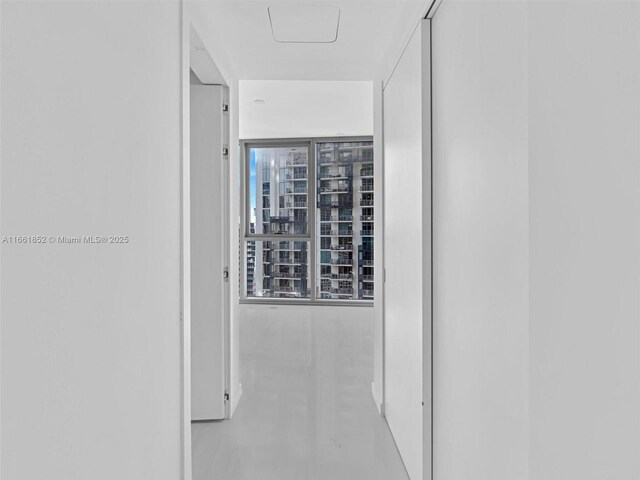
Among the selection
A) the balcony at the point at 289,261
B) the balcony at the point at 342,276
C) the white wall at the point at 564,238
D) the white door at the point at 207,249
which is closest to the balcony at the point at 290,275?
the balcony at the point at 289,261

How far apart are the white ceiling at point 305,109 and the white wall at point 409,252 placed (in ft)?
6.63

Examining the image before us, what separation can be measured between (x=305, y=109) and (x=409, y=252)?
3898 mm

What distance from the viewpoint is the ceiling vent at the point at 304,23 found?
7.75ft

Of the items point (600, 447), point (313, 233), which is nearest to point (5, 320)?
point (600, 447)

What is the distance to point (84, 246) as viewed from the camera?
1.08m

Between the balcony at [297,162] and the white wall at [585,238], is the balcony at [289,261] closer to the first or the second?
the balcony at [297,162]

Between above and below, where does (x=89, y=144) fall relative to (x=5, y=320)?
above

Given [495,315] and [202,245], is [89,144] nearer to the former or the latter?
[495,315]

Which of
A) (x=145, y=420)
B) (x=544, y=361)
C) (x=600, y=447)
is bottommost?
(x=145, y=420)

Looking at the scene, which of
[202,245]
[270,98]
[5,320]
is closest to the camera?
[5,320]

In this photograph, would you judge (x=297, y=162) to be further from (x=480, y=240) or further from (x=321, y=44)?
(x=480, y=240)

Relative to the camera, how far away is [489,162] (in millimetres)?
1224

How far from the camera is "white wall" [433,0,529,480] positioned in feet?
3.44

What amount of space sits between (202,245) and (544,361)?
237 centimetres
